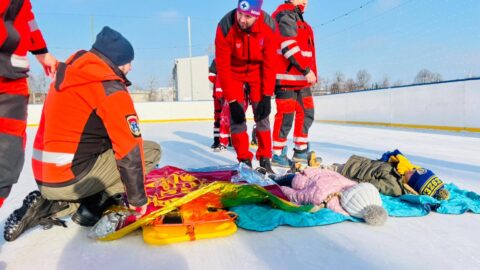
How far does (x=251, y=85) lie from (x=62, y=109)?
71.0 inches

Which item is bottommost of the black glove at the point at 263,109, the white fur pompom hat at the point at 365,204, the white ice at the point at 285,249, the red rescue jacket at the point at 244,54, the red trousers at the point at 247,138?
the white ice at the point at 285,249

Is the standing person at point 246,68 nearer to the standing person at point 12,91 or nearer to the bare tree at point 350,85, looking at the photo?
the standing person at point 12,91

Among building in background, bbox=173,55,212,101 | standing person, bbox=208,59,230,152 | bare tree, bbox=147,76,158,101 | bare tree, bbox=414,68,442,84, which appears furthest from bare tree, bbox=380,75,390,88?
standing person, bbox=208,59,230,152

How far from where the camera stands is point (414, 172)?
2174 millimetres

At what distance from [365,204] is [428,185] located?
564 mm

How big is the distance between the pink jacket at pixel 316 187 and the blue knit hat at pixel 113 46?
1.22m

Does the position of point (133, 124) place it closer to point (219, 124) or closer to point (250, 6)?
point (250, 6)

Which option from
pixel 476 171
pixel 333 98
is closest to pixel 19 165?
pixel 476 171

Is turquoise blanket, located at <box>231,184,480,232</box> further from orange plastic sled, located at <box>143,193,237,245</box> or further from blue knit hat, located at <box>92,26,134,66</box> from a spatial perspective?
blue knit hat, located at <box>92,26,134,66</box>

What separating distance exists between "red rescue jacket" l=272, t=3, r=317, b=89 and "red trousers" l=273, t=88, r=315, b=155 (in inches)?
5.0

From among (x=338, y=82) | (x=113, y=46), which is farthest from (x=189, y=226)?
(x=338, y=82)

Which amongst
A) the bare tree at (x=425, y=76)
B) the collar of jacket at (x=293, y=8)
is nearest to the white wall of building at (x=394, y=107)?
the bare tree at (x=425, y=76)

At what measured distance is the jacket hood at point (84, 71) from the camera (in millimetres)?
1428

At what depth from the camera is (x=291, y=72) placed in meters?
3.51
